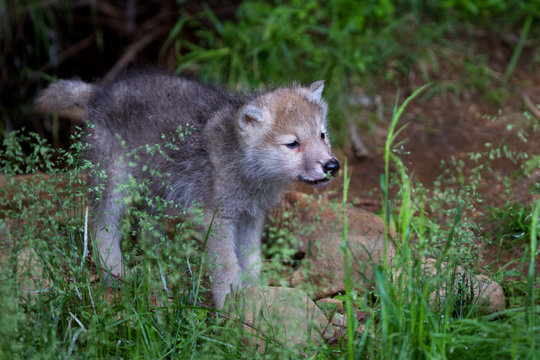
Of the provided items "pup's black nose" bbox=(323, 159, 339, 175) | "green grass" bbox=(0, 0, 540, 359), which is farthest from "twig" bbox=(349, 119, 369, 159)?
"pup's black nose" bbox=(323, 159, 339, 175)

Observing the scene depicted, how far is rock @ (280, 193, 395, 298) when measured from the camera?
13.6 ft

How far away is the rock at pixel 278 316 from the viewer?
3.13 m

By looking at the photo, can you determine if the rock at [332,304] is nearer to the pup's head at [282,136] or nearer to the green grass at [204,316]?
the green grass at [204,316]

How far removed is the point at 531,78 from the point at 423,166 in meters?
2.17

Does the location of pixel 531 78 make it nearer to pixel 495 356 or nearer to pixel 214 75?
pixel 214 75

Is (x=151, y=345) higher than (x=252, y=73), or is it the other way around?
(x=252, y=73)

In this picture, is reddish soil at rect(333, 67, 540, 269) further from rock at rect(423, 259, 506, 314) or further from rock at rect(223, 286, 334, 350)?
rock at rect(223, 286, 334, 350)

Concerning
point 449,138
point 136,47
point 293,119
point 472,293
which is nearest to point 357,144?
point 449,138

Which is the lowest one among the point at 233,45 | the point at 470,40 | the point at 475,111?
the point at 475,111

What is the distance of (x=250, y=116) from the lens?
4434 millimetres

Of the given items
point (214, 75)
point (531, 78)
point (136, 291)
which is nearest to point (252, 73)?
point (214, 75)

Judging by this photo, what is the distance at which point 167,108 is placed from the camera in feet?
15.8

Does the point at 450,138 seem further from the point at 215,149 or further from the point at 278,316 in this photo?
the point at 278,316

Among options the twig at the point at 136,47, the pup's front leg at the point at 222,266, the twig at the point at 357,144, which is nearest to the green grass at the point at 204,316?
the pup's front leg at the point at 222,266
